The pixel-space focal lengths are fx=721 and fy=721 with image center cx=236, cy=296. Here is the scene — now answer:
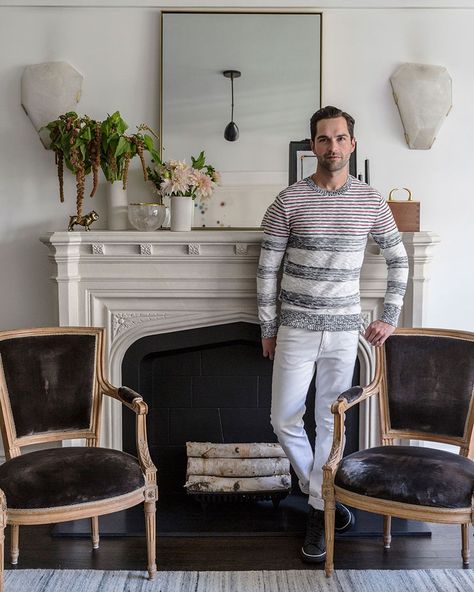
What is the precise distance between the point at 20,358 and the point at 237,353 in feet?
3.36

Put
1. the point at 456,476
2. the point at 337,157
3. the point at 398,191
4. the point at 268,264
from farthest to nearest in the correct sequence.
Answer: the point at 398,191 < the point at 268,264 < the point at 337,157 < the point at 456,476

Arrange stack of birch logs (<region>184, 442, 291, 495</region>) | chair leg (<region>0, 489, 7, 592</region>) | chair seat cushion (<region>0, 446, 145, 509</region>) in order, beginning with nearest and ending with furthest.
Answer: chair leg (<region>0, 489, 7, 592</region>)
chair seat cushion (<region>0, 446, 145, 509</region>)
stack of birch logs (<region>184, 442, 291, 495</region>)

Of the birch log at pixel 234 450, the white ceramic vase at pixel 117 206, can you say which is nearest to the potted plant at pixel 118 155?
the white ceramic vase at pixel 117 206

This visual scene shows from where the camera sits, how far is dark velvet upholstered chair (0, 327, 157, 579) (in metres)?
2.35

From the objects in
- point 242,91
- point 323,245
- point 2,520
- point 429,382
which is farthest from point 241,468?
point 242,91

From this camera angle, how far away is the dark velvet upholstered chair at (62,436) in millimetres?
2348

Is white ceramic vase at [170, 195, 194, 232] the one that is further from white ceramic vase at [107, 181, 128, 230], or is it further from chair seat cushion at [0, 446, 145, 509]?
chair seat cushion at [0, 446, 145, 509]

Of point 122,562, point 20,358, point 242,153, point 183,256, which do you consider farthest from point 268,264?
point 122,562

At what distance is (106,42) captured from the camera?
10.8 ft

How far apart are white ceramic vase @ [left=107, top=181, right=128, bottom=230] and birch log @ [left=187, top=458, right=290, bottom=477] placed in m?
1.11

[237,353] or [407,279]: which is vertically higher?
[407,279]

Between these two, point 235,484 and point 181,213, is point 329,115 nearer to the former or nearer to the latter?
point 181,213

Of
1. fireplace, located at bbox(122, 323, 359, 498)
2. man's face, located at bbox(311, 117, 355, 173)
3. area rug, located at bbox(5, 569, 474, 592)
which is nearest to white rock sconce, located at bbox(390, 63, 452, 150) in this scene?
man's face, located at bbox(311, 117, 355, 173)

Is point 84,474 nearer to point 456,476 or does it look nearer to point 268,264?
point 268,264
